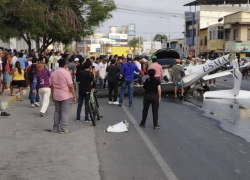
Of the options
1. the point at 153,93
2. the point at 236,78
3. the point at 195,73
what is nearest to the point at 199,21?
the point at 195,73

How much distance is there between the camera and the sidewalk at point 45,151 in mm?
6837

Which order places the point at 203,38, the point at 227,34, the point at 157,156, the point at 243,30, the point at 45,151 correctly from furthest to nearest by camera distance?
the point at 203,38, the point at 227,34, the point at 243,30, the point at 45,151, the point at 157,156

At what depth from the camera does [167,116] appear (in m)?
13.5

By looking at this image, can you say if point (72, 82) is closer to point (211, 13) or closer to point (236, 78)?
point (236, 78)

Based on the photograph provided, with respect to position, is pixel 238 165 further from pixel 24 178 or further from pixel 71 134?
pixel 71 134

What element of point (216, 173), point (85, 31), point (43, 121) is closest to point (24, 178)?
point (216, 173)

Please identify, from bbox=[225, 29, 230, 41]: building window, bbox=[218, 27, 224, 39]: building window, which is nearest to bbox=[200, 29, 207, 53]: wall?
bbox=[218, 27, 224, 39]: building window

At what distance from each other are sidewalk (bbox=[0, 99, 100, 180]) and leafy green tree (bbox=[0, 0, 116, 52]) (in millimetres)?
6998

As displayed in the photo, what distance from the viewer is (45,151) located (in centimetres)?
840

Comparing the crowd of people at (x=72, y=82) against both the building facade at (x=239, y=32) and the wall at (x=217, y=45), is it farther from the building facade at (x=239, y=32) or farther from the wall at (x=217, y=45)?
the wall at (x=217, y=45)

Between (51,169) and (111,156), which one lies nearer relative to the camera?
(51,169)

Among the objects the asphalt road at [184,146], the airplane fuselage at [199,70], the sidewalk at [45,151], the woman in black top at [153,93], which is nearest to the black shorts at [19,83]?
the asphalt road at [184,146]

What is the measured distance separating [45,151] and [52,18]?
52.0 ft

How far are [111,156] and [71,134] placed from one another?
2.43 m
